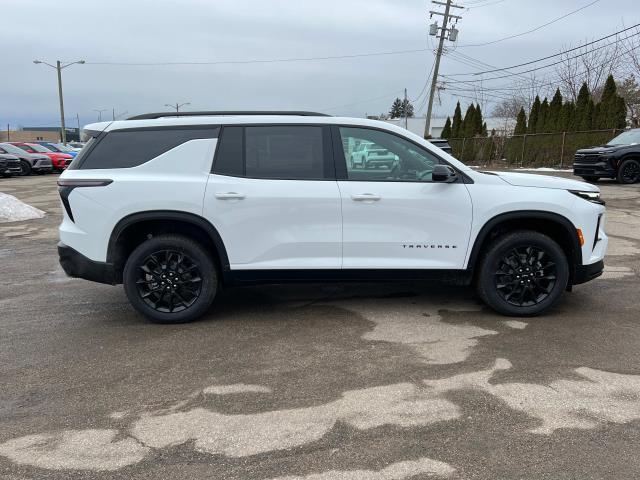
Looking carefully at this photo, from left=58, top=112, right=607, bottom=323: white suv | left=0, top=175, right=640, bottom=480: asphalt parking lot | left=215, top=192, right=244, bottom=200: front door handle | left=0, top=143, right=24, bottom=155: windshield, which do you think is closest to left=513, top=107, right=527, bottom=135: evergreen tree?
left=0, top=143, right=24, bottom=155: windshield

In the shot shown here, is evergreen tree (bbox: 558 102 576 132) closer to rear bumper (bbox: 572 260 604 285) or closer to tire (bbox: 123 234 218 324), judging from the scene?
rear bumper (bbox: 572 260 604 285)

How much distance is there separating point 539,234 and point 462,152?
3299cm

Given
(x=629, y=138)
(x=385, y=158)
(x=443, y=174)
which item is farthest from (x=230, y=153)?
(x=629, y=138)

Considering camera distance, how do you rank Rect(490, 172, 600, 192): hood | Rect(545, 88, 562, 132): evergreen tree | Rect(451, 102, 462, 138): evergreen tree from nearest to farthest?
Rect(490, 172, 600, 192): hood
Rect(545, 88, 562, 132): evergreen tree
Rect(451, 102, 462, 138): evergreen tree

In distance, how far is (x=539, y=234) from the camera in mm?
4906

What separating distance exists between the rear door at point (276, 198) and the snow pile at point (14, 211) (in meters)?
9.19

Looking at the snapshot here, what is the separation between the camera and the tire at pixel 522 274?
489 centimetres

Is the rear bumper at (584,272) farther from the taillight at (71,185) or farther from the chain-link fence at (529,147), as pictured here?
the chain-link fence at (529,147)

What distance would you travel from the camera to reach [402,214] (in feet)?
15.7

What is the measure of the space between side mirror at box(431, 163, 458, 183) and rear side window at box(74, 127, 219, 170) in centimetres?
197

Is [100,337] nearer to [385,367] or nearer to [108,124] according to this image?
[108,124]

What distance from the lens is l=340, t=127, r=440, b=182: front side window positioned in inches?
192

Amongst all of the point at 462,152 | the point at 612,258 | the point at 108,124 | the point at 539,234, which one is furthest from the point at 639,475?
the point at 462,152

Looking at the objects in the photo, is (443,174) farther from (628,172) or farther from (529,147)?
(529,147)
